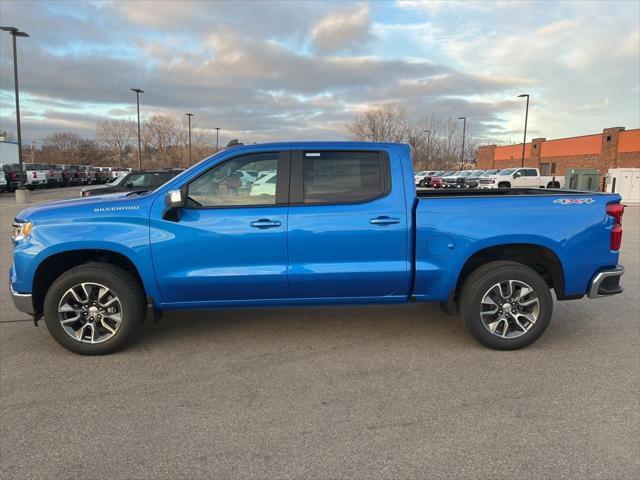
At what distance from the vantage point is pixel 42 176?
108ft

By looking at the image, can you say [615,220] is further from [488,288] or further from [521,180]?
[521,180]

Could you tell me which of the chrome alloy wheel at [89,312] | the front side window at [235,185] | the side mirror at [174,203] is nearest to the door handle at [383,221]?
the front side window at [235,185]

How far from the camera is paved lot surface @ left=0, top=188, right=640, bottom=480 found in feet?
8.98

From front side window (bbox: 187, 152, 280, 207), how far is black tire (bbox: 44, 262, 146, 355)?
89 cm

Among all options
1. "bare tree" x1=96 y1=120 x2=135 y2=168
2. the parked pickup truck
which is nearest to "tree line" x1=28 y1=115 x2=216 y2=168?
"bare tree" x1=96 y1=120 x2=135 y2=168

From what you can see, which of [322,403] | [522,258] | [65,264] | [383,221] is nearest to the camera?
[322,403]

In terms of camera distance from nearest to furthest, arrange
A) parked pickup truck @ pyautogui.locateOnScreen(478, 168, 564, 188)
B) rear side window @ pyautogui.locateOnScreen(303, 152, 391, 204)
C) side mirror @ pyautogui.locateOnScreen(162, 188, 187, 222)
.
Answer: side mirror @ pyautogui.locateOnScreen(162, 188, 187, 222), rear side window @ pyautogui.locateOnScreen(303, 152, 391, 204), parked pickup truck @ pyautogui.locateOnScreen(478, 168, 564, 188)

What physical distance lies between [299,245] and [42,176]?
3465 cm

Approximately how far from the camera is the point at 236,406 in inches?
133

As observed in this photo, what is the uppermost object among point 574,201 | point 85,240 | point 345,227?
point 574,201

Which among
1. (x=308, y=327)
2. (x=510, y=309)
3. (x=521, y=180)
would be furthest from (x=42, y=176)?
(x=510, y=309)

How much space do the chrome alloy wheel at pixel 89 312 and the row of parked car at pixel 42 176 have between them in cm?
2444

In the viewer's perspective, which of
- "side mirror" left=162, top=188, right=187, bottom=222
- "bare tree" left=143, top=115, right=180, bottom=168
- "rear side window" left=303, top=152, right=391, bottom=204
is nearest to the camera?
"side mirror" left=162, top=188, right=187, bottom=222

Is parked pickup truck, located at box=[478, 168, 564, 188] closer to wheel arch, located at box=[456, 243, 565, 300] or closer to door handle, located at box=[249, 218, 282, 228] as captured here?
wheel arch, located at box=[456, 243, 565, 300]
